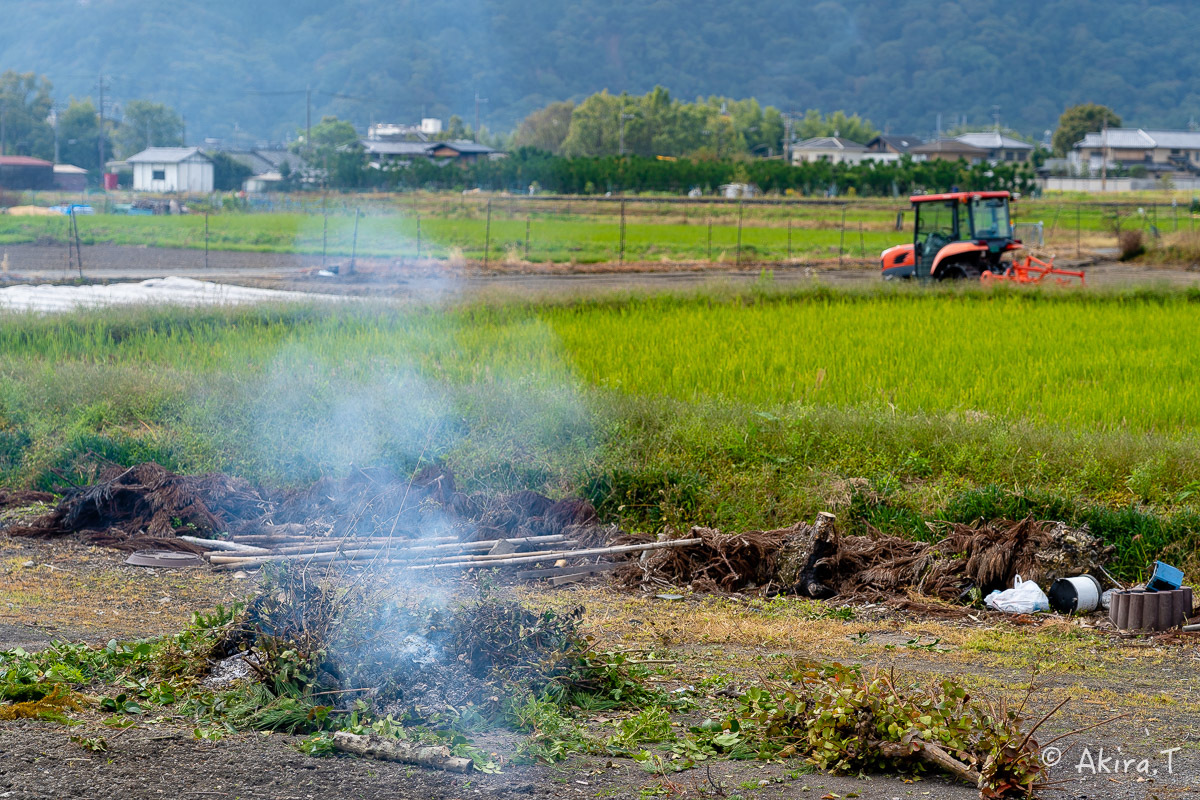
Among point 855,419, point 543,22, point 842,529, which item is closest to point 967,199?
point 543,22

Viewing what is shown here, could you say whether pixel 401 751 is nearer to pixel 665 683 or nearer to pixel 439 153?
pixel 665 683

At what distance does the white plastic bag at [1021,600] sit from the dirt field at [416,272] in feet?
48.5

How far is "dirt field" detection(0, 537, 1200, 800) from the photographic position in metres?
4.30

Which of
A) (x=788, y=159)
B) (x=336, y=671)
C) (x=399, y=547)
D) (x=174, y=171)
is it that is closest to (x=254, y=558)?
(x=399, y=547)

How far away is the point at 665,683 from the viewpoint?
5816mm

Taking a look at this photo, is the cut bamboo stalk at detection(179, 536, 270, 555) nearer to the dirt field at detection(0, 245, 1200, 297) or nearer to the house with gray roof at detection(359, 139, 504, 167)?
the dirt field at detection(0, 245, 1200, 297)

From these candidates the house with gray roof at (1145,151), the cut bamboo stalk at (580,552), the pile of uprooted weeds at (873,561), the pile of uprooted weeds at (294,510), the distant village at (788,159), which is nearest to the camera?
the pile of uprooted weeds at (873,561)

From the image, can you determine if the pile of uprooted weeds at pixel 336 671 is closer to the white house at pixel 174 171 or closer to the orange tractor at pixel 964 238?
the orange tractor at pixel 964 238

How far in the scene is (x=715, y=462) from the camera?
10.0 metres

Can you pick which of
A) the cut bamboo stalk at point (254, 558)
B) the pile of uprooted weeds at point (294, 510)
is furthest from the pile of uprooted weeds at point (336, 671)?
the pile of uprooted weeds at point (294, 510)

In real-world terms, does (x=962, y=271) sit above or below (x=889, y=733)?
above

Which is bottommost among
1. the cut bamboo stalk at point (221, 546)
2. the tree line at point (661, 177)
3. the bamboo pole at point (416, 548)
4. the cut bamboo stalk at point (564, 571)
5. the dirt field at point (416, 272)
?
the cut bamboo stalk at point (564, 571)

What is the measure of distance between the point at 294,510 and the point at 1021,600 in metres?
5.38

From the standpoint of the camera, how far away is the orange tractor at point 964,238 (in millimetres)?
23750
